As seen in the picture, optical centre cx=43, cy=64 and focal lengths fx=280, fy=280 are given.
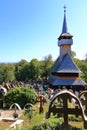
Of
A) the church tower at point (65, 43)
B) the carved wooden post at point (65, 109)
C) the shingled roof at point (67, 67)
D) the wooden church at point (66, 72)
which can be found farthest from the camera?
the church tower at point (65, 43)

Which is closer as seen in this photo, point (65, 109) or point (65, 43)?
point (65, 109)

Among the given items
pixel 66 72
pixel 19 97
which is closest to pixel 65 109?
pixel 19 97

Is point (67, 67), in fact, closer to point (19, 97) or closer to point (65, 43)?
point (65, 43)

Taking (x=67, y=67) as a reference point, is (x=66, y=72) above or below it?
below

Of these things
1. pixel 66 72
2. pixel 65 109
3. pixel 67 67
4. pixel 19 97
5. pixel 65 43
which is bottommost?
pixel 65 109

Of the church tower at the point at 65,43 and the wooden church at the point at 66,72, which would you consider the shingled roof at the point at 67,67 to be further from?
the church tower at the point at 65,43

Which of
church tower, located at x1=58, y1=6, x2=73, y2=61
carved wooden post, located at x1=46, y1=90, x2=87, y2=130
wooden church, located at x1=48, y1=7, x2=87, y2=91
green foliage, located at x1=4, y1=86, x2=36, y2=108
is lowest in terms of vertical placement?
carved wooden post, located at x1=46, y1=90, x2=87, y2=130

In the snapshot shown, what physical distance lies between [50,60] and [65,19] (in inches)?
1140

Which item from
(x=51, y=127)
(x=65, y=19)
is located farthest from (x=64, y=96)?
(x=65, y=19)

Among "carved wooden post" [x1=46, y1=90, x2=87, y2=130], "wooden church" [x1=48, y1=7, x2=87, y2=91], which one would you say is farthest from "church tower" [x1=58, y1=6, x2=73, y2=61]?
"carved wooden post" [x1=46, y1=90, x2=87, y2=130]

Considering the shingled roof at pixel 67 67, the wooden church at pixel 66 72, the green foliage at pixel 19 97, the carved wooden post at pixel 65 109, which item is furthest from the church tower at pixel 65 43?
the carved wooden post at pixel 65 109

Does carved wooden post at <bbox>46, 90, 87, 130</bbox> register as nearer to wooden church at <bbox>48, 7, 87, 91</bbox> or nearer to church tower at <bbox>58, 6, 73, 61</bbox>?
wooden church at <bbox>48, 7, 87, 91</bbox>

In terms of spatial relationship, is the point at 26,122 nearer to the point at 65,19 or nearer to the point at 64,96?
the point at 64,96

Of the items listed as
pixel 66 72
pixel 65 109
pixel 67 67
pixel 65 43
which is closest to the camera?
pixel 65 109
